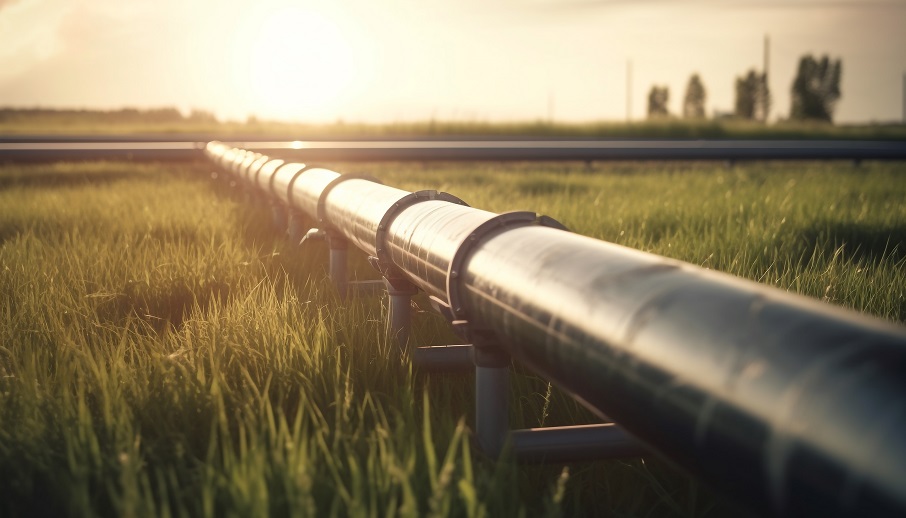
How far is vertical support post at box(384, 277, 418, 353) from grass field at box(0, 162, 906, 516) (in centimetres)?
7

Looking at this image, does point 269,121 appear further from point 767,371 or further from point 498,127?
point 767,371

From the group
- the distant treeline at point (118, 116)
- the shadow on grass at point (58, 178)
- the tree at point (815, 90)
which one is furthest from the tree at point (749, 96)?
the shadow on grass at point (58, 178)

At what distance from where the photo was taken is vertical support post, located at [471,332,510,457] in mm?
1764

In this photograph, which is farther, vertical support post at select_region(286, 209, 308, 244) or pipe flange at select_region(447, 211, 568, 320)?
vertical support post at select_region(286, 209, 308, 244)

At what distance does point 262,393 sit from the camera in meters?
2.13

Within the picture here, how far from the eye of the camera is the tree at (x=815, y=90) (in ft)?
265

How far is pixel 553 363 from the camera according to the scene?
1.33 m

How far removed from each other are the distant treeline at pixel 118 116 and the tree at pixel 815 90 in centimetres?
5883

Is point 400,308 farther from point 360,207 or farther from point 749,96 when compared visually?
point 749,96

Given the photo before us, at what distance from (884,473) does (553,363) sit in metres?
0.63

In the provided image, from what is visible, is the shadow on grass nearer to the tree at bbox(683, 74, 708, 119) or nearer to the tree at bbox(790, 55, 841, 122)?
the tree at bbox(790, 55, 841, 122)

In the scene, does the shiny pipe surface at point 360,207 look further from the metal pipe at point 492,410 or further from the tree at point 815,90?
the tree at point 815,90

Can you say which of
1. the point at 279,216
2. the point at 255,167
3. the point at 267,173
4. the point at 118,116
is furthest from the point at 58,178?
the point at 118,116

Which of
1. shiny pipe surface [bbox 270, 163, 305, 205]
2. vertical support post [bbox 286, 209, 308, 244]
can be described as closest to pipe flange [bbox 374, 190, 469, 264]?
shiny pipe surface [bbox 270, 163, 305, 205]
